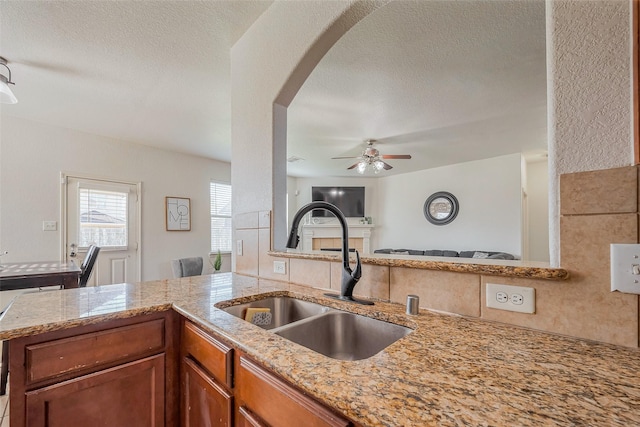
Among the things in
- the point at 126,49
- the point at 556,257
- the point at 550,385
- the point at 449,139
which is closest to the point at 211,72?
the point at 126,49

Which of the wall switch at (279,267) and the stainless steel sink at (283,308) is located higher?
the wall switch at (279,267)

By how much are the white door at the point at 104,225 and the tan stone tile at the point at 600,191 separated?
15.9ft

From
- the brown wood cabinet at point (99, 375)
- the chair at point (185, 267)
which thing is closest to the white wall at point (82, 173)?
the chair at point (185, 267)

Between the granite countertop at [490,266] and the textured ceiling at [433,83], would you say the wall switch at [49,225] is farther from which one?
the granite countertop at [490,266]

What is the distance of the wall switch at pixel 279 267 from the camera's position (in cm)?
157

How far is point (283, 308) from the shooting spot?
135 centimetres

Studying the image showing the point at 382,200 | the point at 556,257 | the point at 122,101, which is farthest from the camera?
the point at 382,200

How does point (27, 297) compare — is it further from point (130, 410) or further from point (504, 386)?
point (504, 386)

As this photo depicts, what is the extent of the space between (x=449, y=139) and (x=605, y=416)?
12.9 feet

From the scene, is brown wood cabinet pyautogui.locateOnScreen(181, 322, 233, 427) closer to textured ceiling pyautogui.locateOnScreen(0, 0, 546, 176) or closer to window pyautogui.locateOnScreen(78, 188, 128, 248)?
textured ceiling pyautogui.locateOnScreen(0, 0, 546, 176)

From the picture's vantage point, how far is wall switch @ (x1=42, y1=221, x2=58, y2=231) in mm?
3391

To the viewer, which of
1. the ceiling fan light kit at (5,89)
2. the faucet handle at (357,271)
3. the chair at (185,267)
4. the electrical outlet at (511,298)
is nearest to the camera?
the electrical outlet at (511,298)

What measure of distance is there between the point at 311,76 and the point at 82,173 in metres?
3.47

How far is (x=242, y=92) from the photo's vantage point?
1.95 m
